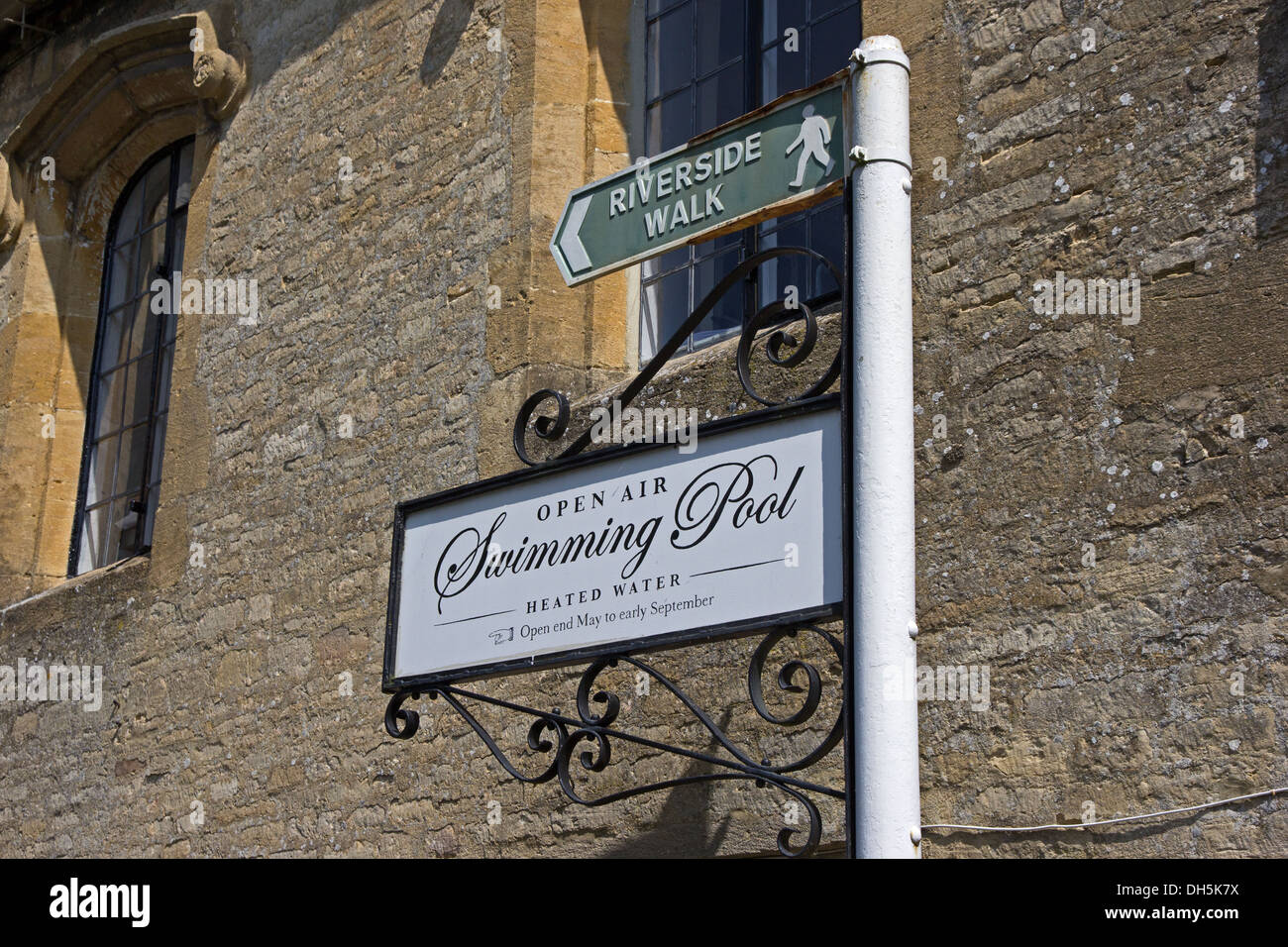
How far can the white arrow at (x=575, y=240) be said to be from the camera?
11.2 ft

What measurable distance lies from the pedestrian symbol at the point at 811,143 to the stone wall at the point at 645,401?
141cm

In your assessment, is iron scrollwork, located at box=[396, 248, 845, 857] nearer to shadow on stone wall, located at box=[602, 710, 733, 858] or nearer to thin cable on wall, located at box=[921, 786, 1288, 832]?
shadow on stone wall, located at box=[602, 710, 733, 858]

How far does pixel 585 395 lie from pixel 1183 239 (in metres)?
2.34

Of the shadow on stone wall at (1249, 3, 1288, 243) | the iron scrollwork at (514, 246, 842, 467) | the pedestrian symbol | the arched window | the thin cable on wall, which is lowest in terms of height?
the thin cable on wall

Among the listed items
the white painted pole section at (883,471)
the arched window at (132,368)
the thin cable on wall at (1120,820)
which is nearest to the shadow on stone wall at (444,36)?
the arched window at (132,368)

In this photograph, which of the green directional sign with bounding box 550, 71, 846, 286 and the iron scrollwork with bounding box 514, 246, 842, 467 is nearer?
the green directional sign with bounding box 550, 71, 846, 286

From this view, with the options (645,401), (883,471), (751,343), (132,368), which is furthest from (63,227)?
(883,471)

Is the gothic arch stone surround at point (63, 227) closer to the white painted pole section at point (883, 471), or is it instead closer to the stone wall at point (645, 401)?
the stone wall at point (645, 401)

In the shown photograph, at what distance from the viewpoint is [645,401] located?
17.7 ft

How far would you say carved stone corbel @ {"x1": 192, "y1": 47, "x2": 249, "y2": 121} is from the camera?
7.62 metres

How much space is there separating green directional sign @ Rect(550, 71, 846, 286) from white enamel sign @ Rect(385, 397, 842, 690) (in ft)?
1.24

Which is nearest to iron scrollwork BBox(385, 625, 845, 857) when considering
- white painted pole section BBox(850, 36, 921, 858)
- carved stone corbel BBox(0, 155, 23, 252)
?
white painted pole section BBox(850, 36, 921, 858)
